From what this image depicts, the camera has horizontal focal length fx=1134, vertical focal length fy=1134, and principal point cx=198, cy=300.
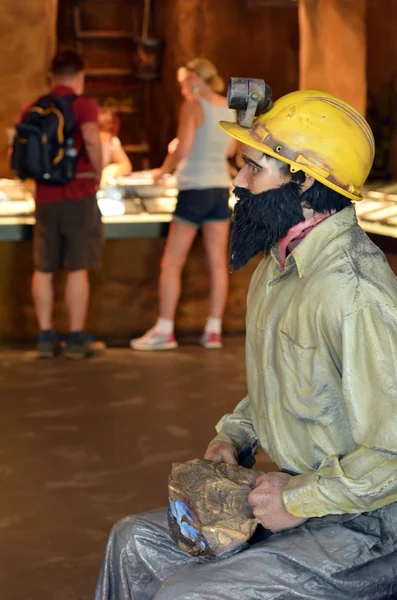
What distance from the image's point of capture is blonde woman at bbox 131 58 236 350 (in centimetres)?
681

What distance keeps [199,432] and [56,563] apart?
60.3 inches

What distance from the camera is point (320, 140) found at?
2.46 metres

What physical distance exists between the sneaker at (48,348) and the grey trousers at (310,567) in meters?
4.55

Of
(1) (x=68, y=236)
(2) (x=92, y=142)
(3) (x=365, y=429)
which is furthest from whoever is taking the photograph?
(1) (x=68, y=236)

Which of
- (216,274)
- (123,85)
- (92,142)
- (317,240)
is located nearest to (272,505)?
(317,240)

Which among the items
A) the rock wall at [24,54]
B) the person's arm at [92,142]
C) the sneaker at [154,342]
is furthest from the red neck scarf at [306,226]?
the rock wall at [24,54]

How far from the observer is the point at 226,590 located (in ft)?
7.39

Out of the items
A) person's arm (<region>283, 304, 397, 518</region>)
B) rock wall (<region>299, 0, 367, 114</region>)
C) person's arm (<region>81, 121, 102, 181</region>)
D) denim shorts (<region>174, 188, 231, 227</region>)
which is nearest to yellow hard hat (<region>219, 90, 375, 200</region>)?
person's arm (<region>283, 304, 397, 518</region>)

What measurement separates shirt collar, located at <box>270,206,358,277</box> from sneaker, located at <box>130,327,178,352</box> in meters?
4.71

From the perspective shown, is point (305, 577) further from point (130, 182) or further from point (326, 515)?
point (130, 182)

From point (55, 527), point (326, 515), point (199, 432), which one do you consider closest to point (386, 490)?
point (326, 515)

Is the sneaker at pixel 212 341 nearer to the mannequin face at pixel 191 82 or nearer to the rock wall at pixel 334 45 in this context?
the mannequin face at pixel 191 82

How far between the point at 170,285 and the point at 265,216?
15.1 ft

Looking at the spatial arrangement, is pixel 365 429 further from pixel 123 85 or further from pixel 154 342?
pixel 123 85
